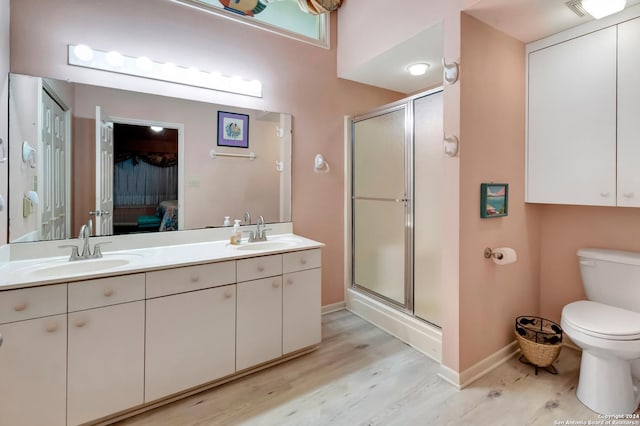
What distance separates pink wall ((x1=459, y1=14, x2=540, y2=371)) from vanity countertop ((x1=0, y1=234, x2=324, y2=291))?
106cm

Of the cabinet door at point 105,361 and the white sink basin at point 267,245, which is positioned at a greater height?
the white sink basin at point 267,245

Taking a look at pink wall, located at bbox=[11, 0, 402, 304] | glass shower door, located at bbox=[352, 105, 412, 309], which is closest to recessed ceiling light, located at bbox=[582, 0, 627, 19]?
glass shower door, located at bbox=[352, 105, 412, 309]

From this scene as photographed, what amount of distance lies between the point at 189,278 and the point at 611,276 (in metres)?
2.57

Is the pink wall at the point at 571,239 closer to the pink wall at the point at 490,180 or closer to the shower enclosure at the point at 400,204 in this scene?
the pink wall at the point at 490,180

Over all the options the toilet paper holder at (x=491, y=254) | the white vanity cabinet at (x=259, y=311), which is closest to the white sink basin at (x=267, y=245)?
the white vanity cabinet at (x=259, y=311)

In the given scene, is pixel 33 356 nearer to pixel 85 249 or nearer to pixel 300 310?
pixel 85 249

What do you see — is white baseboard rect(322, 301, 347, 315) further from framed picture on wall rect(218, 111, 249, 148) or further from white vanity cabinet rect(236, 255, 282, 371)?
framed picture on wall rect(218, 111, 249, 148)

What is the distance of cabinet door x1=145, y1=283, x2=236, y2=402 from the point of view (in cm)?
165

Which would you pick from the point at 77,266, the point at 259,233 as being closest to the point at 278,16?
the point at 259,233

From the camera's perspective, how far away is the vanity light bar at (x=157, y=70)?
1.91 m

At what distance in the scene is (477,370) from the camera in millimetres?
1973

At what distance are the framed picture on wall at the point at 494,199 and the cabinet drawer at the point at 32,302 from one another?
2.32m

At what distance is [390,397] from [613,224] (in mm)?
1865

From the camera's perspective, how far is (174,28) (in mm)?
2172
